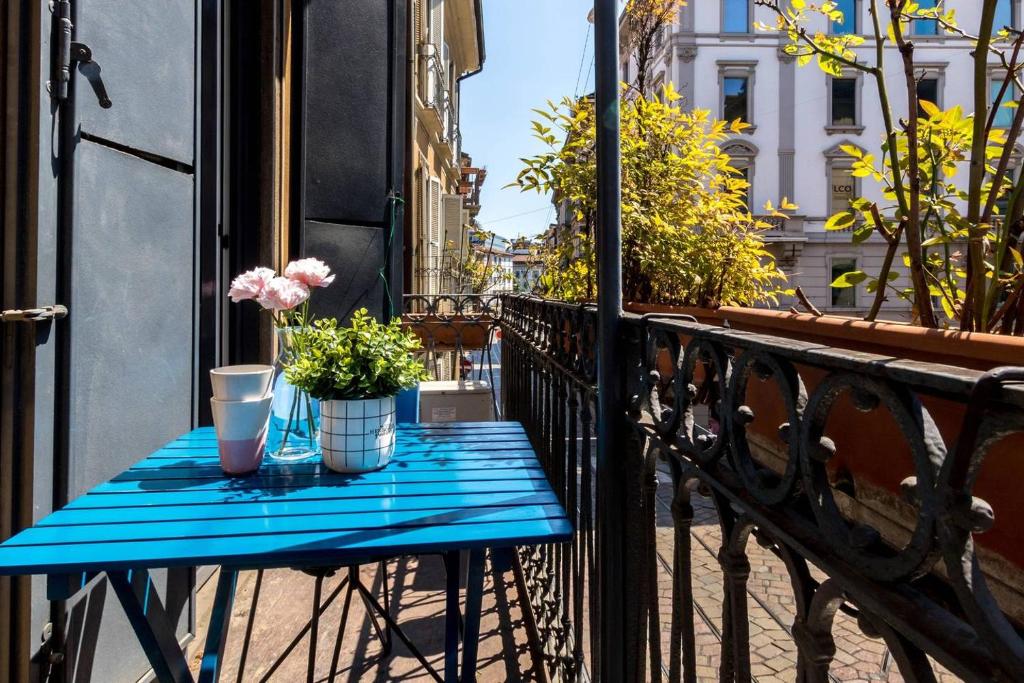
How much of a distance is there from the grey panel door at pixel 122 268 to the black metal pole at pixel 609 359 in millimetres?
1487

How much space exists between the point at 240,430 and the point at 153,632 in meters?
0.49

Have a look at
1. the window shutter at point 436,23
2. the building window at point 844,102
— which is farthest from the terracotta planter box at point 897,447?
the building window at point 844,102

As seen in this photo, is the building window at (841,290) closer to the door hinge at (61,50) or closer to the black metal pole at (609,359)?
the black metal pole at (609,359)

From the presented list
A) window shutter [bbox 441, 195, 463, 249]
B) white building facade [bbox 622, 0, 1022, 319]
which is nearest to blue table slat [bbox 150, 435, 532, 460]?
window shutter [bbox 441, 195, 463, 249]

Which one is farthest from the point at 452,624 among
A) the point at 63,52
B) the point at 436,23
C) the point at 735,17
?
the point at 735,17

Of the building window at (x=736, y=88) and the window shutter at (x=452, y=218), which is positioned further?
the building window at (x=736, y=88)

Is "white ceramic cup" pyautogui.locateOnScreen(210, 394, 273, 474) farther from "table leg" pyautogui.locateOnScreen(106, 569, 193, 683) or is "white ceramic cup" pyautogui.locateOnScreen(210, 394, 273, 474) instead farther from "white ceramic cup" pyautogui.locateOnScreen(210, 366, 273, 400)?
"table leg" pyautogui.locateOnScreen(106, 569, 193, 683)

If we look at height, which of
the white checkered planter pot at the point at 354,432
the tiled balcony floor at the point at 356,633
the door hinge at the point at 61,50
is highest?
the door hinge at the point at 61,50

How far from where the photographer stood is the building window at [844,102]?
72.4 feet

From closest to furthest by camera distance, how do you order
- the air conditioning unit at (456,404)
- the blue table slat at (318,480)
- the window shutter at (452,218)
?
1. the blue table slat at (318,480)
2. the air conditioning unit at (456,404)
3. the window shutter at (452,218)

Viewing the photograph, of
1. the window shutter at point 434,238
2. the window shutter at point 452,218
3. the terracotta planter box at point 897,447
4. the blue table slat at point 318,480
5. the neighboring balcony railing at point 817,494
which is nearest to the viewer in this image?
the neighboring balcony railing at point 817,494

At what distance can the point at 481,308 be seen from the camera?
19.3 feet

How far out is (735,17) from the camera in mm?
22141

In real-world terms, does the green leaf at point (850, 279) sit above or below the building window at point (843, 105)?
below
